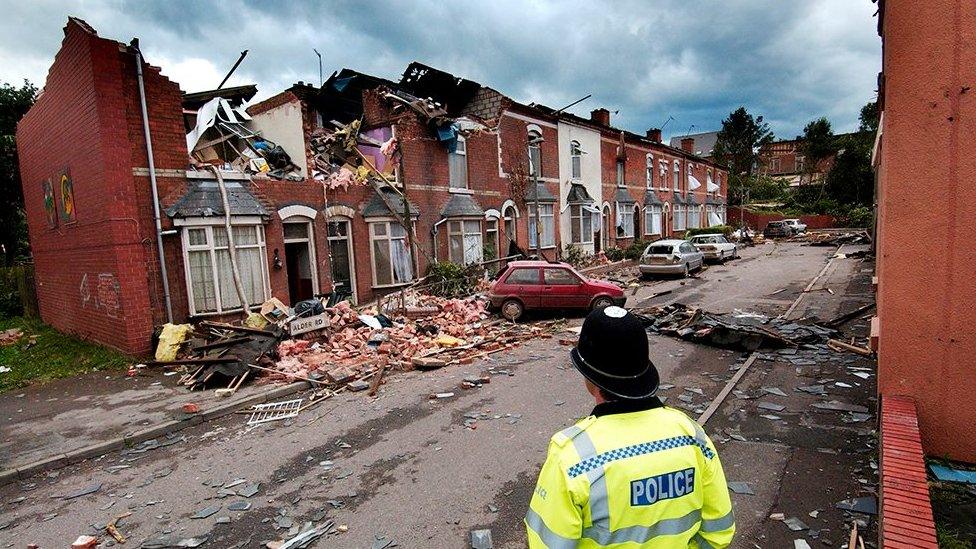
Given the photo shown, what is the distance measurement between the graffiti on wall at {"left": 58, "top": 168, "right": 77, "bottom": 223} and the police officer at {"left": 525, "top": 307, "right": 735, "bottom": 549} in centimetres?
1412

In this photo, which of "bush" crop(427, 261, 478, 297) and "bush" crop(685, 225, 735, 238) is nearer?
"bush" crop(427, 261, 478, 297)

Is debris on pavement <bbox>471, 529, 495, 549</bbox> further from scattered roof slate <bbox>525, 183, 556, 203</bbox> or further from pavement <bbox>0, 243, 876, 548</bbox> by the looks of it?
scattered roof slate <bbox>525, 183, 556, 203</bbox>

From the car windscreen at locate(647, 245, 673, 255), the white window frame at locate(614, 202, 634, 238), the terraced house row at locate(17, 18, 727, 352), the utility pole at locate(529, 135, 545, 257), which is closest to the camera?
Result: the terraced house row at locate(17, 18, 727, 352)

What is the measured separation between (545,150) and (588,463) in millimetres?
21861

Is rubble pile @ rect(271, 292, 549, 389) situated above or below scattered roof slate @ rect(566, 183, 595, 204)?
below

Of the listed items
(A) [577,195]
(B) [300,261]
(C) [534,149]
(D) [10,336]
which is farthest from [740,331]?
(D) [10,336]

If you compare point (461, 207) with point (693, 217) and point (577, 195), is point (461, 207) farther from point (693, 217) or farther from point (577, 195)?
point (693, 217)

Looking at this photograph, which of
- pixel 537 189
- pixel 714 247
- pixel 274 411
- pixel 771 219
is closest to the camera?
pixel 274 411

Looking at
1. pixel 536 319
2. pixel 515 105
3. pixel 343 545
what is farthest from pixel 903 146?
pixel 515 105

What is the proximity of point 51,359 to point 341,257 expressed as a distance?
7065mm

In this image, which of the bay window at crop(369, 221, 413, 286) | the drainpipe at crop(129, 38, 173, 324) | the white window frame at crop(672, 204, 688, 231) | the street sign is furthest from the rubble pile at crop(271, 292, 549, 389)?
the white window frame at crop(672, 204, 688, 231)

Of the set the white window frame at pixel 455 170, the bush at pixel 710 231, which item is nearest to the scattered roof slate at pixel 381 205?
the white window frame at pixel 455 170

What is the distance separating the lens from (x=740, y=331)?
9.41 metres

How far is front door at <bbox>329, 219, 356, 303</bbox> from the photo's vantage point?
1409 cm
